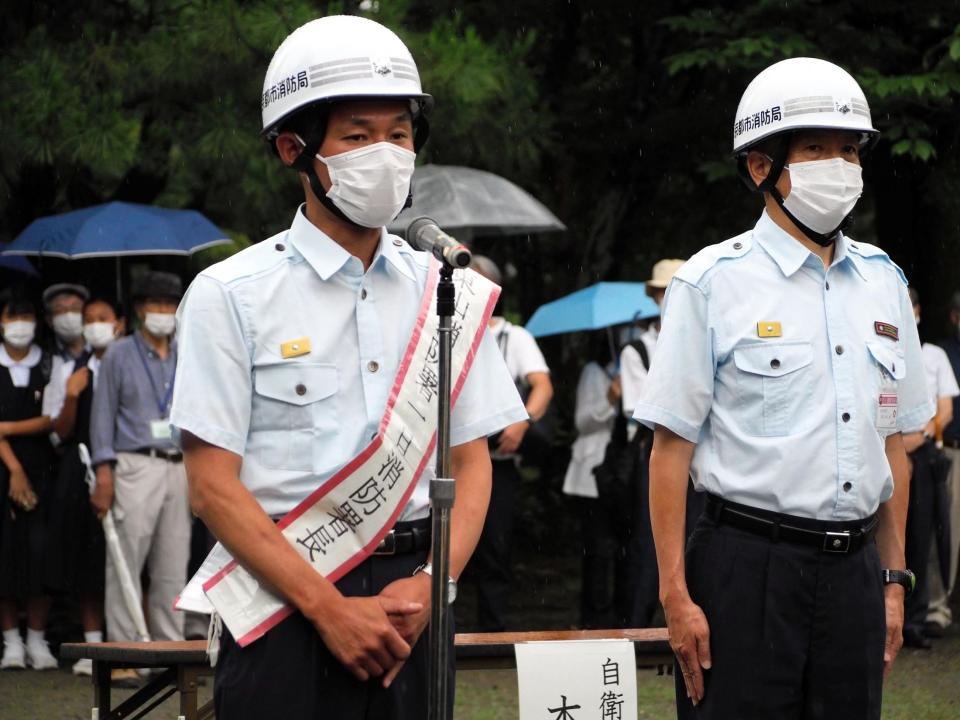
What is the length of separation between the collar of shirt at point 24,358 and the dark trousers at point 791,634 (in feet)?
22.4

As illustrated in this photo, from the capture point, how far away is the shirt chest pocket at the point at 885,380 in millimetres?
4254

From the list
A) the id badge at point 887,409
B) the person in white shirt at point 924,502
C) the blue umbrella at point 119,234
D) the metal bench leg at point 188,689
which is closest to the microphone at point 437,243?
the id badge at point 887,409

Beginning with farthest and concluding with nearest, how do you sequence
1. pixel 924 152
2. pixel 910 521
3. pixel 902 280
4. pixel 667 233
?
1. pixel 667 233
2. pixel 924 152
3. pixel 910 521
4. pixel 902 280

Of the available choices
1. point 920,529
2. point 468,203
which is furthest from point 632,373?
point 468,203

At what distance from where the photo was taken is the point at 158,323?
9500 mm

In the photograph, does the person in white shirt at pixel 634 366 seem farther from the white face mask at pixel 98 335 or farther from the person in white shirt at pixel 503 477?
the white face mask at pixel 98 335

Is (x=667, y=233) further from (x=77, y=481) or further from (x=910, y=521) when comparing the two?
(x=77, y=481)

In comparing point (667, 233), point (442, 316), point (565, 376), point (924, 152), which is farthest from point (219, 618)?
point (667, 233)

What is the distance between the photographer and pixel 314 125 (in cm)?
356

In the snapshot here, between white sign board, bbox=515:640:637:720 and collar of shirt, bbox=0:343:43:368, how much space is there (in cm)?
518

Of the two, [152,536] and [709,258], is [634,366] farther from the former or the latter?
[709,258]

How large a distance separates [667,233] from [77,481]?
31.4 ft

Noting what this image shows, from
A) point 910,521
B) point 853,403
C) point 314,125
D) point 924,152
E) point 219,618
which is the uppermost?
point 924,152

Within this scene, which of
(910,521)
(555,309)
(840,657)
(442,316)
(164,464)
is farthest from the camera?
(555,309)
